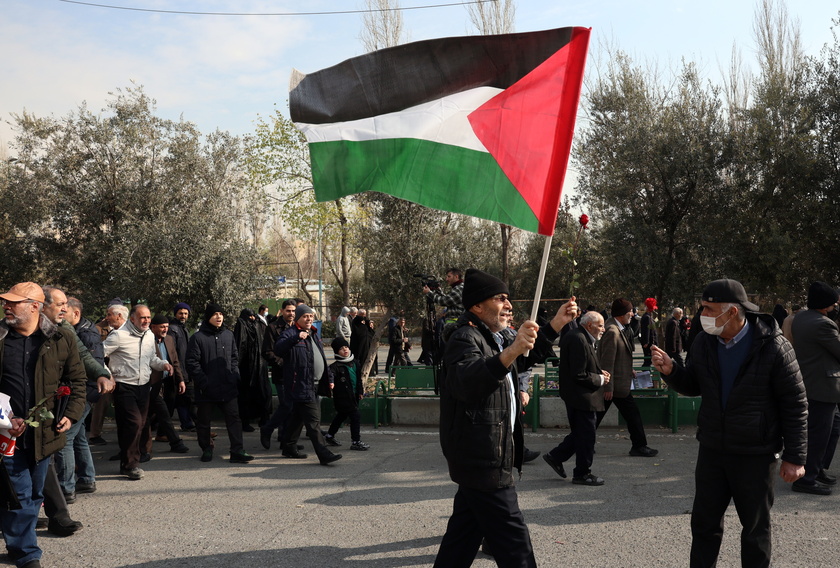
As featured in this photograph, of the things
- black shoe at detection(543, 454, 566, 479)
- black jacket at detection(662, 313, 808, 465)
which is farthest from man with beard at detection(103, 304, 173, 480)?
black jacket at detection(662, 313, 808, 465)

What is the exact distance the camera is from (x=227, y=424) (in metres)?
8.48

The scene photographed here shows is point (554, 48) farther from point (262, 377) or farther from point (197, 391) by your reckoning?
point (262, 377)

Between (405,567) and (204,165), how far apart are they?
68.9ft

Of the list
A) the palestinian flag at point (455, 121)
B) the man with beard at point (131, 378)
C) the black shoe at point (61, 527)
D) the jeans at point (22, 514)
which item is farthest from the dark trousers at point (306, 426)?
the palestinian flag at point (455, 121)

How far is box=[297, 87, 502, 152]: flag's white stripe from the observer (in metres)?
4.84

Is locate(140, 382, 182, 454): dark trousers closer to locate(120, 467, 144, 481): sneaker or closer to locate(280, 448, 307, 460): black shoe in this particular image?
locate(120, 467, 144, 481): sneaker

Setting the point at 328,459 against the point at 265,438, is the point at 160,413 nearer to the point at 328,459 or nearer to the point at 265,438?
the point at 265,438

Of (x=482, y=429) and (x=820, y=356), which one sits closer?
(x=482, y=429)

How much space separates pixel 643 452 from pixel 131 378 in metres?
5.69

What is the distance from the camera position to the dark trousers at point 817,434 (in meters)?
6.45

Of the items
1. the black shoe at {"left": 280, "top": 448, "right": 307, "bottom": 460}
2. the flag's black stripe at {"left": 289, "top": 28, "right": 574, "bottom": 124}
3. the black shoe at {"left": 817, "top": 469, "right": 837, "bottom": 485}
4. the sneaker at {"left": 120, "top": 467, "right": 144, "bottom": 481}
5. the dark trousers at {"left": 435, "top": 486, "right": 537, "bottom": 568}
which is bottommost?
the sneaker at {"left": 120, "top": 467, "right": 144, "bottom": 481}

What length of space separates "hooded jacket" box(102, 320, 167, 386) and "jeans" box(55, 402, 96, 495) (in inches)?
21.0

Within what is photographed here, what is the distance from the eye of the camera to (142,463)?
331 inches

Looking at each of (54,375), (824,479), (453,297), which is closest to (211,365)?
(453,297)
